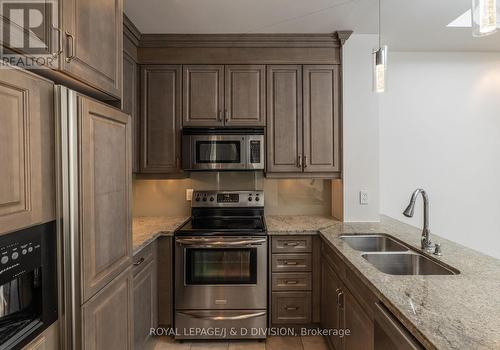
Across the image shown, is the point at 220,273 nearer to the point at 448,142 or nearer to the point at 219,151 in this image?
the point at 219,151

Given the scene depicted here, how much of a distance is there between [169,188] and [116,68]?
5.76 feet

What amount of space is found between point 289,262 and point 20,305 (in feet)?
6.41

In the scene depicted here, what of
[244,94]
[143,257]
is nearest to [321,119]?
[244,94]

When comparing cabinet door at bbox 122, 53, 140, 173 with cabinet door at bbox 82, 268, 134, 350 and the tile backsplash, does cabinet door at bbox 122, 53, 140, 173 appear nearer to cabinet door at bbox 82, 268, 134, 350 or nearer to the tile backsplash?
the tile backsplash

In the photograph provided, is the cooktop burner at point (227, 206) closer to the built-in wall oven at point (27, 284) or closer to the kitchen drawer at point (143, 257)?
the kitchen drawer at point (143, 257)

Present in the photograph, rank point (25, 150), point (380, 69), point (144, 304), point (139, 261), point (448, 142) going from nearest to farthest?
point (25, 150)
point (380, 69)
point (139, 261)
point (144, 304)
point (448, 142)

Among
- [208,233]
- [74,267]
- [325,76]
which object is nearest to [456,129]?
[325,76]

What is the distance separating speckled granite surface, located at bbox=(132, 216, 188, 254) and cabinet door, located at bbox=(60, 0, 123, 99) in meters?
1.04

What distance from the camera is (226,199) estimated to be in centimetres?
297

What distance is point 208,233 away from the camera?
2445mm

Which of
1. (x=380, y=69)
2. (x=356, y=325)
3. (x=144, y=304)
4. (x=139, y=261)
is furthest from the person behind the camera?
(x=144, y=304)

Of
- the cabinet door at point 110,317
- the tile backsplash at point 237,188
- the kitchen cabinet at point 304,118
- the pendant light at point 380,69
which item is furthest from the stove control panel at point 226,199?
the pendant light at point 380,69

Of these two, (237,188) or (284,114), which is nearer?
(284,114)

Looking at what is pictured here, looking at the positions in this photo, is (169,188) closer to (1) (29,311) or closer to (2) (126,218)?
(2) (126,218)
